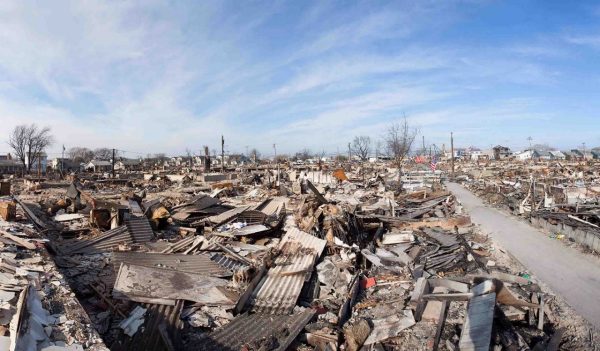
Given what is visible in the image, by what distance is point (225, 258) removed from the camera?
968cm

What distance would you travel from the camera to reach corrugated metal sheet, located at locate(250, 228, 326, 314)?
720 centimetres

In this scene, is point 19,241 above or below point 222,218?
above

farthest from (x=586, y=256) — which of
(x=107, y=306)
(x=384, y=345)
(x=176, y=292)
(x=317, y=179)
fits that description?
(x=317, y=179)

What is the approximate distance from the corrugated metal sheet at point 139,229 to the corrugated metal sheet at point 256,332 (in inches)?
227

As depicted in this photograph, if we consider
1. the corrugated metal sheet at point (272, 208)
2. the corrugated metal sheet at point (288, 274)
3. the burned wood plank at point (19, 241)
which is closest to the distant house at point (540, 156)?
the corrugated metal sheet at point (272, 208)

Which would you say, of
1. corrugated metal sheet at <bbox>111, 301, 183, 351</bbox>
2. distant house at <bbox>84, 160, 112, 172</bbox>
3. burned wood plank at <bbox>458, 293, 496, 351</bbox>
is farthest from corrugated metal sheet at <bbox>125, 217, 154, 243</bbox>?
distant house at <bbox>84, 160, 112, 172</bbox>

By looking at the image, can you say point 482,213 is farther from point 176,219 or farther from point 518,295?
point 176,219

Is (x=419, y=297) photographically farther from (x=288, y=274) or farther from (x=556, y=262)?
(x=556, y=262)

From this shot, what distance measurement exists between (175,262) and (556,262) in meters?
8.59

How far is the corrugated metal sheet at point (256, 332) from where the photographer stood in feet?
19.7

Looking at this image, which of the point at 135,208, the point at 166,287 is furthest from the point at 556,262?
the point at 135,208

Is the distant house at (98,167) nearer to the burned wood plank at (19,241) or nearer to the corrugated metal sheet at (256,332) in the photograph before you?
the burned wood plank at (19,241)

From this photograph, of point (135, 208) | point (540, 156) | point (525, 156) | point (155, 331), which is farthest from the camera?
point (540, 156)

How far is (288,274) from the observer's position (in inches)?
326
